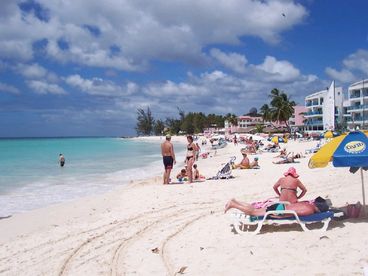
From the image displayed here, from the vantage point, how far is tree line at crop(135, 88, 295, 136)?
74000mm

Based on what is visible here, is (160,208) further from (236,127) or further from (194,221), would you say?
(236,127)

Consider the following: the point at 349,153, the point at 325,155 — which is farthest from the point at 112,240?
the point at 349,153

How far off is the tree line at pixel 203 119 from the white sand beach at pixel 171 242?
66006mm

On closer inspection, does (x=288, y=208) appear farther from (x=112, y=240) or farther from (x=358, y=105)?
(x=358, y=105)

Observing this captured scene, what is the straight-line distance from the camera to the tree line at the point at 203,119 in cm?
7400

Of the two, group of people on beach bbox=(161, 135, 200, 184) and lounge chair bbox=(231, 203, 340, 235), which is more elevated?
group of people on beach bbox=(161, 135, 200, 184)

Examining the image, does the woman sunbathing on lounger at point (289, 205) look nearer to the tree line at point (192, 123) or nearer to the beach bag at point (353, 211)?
the beach bag at point (353, 211)

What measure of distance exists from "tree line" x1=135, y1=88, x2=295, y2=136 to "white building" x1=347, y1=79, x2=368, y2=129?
1303cm

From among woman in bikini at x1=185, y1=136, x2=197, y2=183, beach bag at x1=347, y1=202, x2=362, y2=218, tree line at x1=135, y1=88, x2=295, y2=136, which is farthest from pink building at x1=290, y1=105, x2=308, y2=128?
beach bag at x1=347, y1=202, x2=362, y2=218

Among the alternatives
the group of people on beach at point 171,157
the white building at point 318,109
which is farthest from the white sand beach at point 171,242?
the white building at point 318,109

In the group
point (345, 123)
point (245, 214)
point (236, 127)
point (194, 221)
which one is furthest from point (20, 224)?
point (236, 127)

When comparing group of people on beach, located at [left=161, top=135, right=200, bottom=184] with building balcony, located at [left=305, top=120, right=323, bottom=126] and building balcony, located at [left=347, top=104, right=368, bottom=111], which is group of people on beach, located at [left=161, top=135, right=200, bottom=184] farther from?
building balcony, located at [left=305, top=120, right=323, bottom=126]

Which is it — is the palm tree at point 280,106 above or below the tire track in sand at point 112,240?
above

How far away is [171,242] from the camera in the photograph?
240 inches
